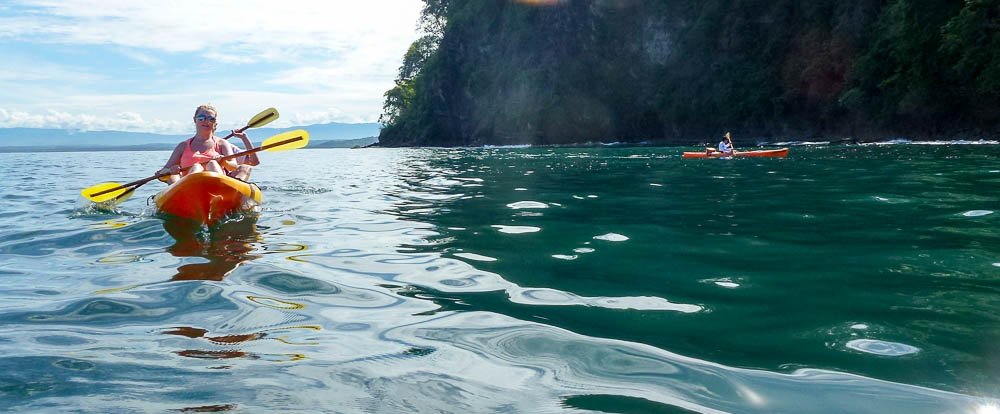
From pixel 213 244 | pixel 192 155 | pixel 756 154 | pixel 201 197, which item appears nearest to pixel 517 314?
pixel 213 244

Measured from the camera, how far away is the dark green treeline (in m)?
32.1

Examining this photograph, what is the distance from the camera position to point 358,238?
5.90 meters

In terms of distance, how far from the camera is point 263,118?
9.66 meters

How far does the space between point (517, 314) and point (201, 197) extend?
453 centimetres

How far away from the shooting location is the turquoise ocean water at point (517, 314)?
Result: 88.3 inches

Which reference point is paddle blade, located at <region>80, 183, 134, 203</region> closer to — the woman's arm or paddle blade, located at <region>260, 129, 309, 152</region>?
the woman's arm

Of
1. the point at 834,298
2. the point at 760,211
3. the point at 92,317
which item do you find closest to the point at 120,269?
the point at 92,317

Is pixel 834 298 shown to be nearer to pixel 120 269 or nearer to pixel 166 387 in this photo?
pixel 166 387

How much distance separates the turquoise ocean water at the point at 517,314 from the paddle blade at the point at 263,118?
2918 mm

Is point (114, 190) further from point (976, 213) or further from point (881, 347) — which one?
point (976, 213)

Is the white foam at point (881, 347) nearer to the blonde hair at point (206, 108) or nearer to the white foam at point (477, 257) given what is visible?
the white foam at point (477, 257)

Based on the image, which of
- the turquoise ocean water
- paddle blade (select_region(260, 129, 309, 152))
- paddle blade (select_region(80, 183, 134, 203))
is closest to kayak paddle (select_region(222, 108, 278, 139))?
paddle blade (select_region(260, 129, 309, 152))

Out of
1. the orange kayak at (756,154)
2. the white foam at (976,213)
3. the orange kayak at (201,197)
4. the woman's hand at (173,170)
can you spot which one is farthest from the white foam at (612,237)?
the orange kayak at (756,154)

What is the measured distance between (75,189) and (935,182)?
47.5 ft
